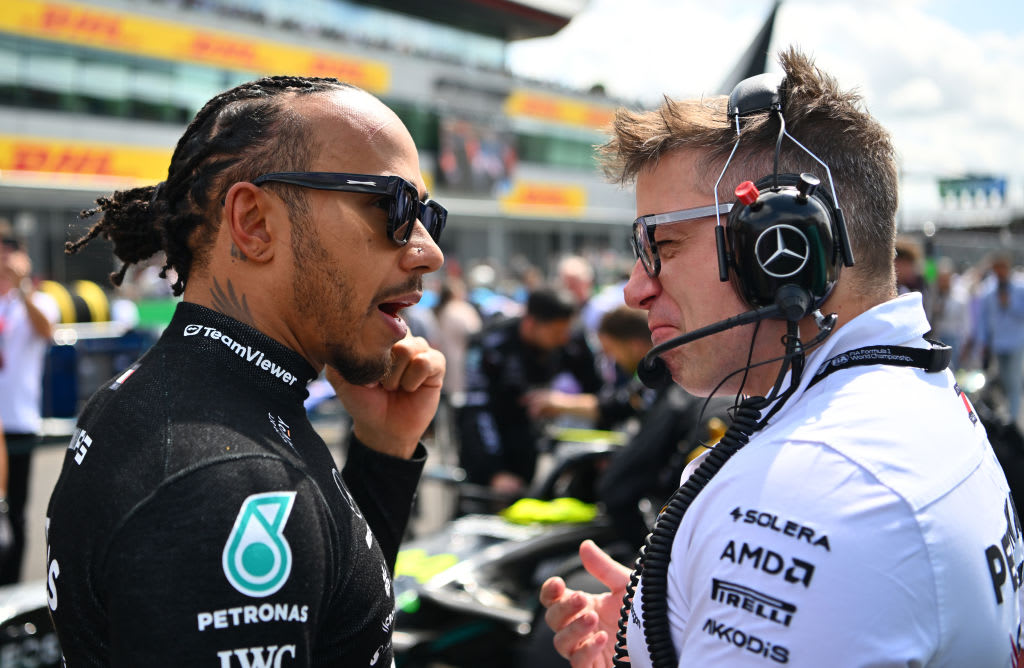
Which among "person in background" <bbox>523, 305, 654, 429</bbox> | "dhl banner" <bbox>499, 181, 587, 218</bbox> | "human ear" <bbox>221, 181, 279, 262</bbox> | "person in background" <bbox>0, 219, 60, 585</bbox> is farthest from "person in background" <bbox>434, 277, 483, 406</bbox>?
"dhl banner" <bbox>499, 181, 587, 218</bbox>

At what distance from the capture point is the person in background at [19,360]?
17.4 ft

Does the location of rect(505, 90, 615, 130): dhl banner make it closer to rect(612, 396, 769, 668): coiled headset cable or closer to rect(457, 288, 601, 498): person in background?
rect(457, 288, 601, 498): person in background

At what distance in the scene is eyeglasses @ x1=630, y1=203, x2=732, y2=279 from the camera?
1.54 metres

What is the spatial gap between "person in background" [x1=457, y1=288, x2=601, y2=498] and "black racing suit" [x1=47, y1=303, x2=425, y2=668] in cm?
428

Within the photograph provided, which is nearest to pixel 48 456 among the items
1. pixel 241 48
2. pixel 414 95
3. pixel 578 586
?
pixel 578 586

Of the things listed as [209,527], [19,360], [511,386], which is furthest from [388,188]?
[19,360]

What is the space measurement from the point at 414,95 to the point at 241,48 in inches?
339

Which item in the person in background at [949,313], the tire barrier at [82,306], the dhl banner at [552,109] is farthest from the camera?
the dhl banner at [552,109]

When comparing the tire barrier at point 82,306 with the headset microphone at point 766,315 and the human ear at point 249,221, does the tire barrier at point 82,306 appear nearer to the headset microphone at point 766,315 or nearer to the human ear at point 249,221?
the human ear at point 249,221

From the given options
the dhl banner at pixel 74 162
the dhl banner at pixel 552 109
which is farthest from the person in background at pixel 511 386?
the dhl banner at pixel 552 109

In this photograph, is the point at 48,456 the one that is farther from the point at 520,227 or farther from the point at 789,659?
the point at 520,227

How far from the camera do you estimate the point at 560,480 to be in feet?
15.6

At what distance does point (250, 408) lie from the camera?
1.43m

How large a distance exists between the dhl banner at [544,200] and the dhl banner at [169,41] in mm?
8293
